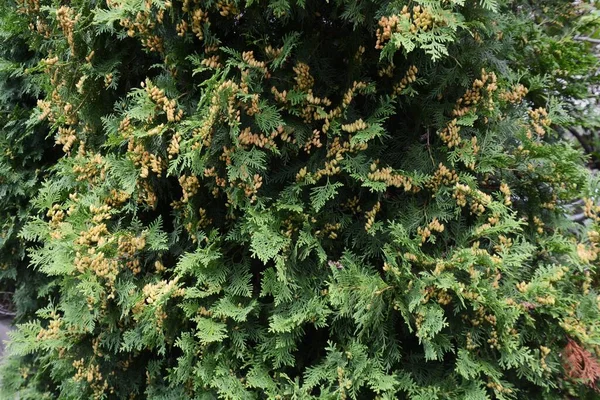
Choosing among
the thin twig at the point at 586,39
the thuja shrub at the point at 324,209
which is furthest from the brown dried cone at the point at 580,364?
the thin twig at the point at 586,39

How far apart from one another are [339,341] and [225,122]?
1.14 m

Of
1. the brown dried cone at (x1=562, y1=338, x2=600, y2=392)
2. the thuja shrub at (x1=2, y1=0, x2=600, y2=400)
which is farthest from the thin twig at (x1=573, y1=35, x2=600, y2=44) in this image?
the brown dried cone at (x1=562, y1=338, x2=600, y2=392)

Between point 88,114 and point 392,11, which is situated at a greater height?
point 392,11

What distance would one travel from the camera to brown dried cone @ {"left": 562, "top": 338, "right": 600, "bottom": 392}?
189cm

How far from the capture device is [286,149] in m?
2.00

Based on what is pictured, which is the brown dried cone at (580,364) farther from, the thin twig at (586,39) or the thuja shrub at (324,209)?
the thin twig at (586,39)

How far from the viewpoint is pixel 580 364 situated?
6.37ft

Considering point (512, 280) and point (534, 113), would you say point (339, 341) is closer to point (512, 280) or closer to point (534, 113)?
point (512, 280)

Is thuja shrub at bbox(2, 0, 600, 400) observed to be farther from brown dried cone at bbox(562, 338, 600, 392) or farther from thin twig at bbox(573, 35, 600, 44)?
thin twig at bbox(573, 35, 600, 44)

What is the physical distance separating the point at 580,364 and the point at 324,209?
4.43 feet

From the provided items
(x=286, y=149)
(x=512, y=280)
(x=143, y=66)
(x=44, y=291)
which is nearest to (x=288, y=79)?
(x=286, y=149)

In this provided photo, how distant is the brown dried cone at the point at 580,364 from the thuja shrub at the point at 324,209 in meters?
0.01

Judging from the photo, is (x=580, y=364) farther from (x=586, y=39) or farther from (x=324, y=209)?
(x=586, y=39)

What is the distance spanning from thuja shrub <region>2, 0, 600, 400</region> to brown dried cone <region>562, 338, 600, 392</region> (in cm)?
1
